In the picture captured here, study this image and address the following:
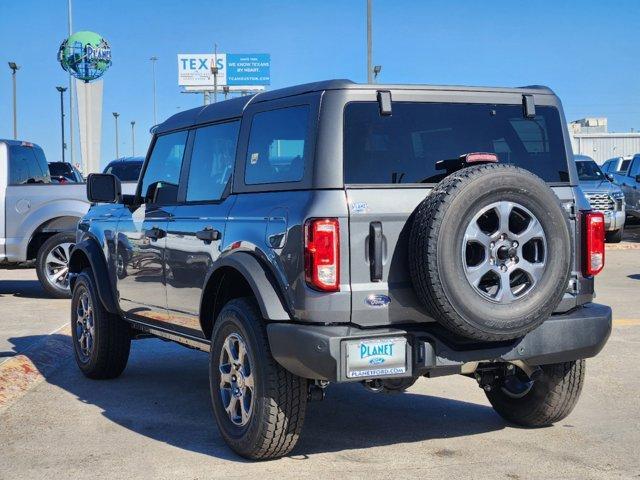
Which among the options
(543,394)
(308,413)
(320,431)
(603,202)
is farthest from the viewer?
(603,202)

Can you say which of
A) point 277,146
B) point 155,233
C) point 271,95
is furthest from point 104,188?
point 277,146

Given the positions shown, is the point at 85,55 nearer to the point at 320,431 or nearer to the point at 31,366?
the point at 31,366

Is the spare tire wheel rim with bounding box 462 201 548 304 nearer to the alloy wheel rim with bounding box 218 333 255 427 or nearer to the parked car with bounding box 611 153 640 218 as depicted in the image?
the alloy wheel rim with bounding box 218 333 255 427

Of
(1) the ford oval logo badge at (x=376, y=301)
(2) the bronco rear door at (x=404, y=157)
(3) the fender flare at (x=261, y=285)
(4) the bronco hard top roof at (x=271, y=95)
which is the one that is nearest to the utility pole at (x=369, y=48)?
(4) the bronco hard top roof at (x=271, y=95)

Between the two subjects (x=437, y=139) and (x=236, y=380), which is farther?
(x=236, y=380)

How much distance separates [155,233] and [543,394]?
2.67 meters

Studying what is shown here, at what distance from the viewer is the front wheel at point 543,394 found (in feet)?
19.3

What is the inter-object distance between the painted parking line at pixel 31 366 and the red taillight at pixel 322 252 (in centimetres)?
303

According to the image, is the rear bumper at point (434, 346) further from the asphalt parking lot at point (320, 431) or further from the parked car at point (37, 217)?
the parked car at point (37, 217)

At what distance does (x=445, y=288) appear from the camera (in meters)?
4.78

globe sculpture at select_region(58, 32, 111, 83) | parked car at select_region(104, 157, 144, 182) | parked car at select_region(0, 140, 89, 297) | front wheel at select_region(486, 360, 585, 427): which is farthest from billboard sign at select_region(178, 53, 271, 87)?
front wheel at select_region(486, 360, 585, 427)

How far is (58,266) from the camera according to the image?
13.8m

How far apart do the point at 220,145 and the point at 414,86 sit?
139 cm

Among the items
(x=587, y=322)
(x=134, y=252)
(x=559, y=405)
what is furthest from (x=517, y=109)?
(x=134, y=252)
